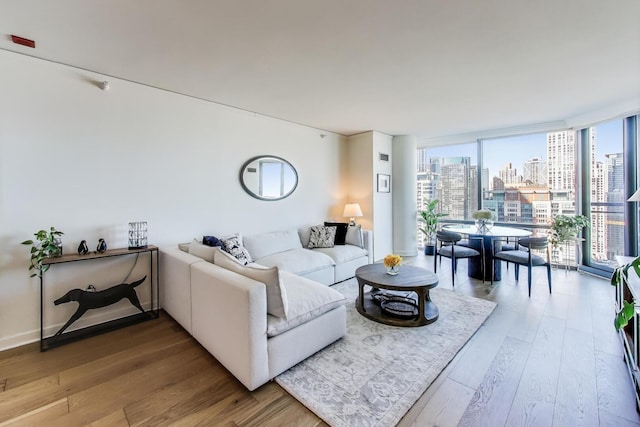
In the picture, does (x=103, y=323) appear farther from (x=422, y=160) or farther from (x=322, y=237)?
(x=422, y=160)

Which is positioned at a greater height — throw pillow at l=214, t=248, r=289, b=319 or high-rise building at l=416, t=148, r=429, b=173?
high-rise building at l=416, t=148, r=429, b=173

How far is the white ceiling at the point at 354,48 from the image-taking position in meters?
1.91

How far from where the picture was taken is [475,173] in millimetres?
5777

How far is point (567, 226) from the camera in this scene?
4422mm

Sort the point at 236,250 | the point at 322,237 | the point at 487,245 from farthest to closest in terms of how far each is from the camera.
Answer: the point at 322,237 < the point at 487,245 < the point at 236,250

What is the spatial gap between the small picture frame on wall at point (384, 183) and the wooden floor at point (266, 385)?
10.8ft

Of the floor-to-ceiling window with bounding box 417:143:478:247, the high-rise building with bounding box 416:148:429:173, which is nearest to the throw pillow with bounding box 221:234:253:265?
the floor-to-ceiling window with bounding box 417:143:478:247

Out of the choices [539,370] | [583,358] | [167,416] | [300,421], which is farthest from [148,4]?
[583,358]

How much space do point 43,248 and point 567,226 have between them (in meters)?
6.69

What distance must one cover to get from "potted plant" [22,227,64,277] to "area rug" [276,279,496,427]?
2.29 m

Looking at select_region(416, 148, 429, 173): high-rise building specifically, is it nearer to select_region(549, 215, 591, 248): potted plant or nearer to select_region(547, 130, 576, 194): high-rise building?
select_region(547, 130, 576, 194): high-rise building

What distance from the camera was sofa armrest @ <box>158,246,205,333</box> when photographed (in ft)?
8.56

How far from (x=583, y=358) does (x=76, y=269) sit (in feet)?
15.2

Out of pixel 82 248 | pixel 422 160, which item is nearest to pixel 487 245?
pixel 422 160
